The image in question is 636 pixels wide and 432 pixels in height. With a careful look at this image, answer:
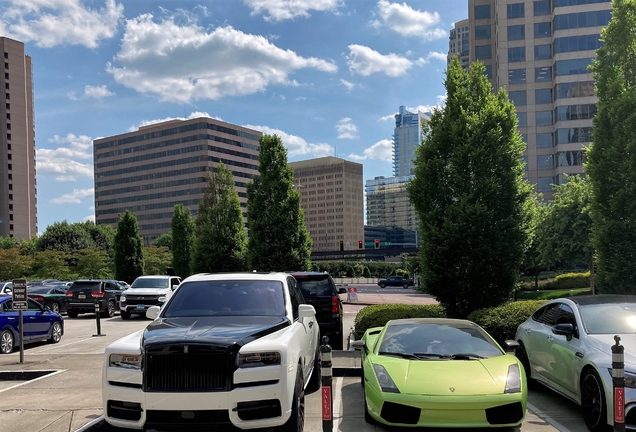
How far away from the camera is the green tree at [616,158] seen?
13.8 metres

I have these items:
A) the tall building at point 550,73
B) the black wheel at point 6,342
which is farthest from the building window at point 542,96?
the black wheel at point 6,342

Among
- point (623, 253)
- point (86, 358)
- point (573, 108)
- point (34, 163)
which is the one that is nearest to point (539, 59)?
point (573, 108)

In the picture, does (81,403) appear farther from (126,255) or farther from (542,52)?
(542,52)

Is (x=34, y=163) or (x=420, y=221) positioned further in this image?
(x=34, y=163)

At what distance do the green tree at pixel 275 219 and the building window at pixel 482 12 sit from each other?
65.5m

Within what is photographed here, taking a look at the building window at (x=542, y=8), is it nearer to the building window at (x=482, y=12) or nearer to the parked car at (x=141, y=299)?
the building window at (x=482, y=12)

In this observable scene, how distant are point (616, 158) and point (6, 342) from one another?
15.8 meters

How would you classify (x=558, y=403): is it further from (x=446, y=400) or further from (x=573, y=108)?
(x=573, y=108)

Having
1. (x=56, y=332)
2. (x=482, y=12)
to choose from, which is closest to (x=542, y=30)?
(x=482, y=12)

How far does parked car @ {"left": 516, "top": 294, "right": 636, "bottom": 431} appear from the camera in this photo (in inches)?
244

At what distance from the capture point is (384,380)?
6328 millimetres

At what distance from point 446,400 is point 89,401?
5296 mm

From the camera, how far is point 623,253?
13.8 metres

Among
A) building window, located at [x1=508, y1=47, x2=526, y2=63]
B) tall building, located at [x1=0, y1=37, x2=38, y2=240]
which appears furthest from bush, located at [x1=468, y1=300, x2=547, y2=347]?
tall building, located at [x1=0, y1=37, x2=38, y2=240]
